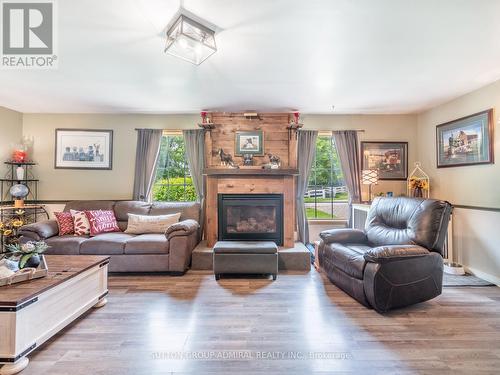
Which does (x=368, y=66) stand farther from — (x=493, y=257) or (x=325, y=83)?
(x=493, y=257)

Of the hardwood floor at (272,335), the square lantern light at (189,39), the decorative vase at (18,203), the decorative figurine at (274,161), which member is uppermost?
the square lantern light at (189,39)

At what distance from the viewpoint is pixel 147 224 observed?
373 centimetres

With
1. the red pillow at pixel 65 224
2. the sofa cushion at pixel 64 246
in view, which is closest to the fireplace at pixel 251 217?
the sofa cushion at pixel 64 246

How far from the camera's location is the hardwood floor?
165cm

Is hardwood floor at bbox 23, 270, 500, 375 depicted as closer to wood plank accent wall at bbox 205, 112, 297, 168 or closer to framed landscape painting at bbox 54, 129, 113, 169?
wood plank accent wall at bbox 205, 112, 297, 168

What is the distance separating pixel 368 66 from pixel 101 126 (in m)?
4.38

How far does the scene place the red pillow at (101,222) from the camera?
360 centimetres

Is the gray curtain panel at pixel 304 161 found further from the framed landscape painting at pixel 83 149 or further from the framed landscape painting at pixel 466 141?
the framed landscape painting at pixel 83 149

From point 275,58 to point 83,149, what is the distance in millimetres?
3840

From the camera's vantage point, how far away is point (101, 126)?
4.39 meters

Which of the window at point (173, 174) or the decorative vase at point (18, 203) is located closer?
the decorative vase at point (18, 203)

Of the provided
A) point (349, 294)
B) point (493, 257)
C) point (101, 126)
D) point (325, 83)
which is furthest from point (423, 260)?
point (101, 126)

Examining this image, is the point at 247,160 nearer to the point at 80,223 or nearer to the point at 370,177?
the point at 370,177

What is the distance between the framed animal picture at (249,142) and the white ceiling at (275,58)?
0.47 meters
